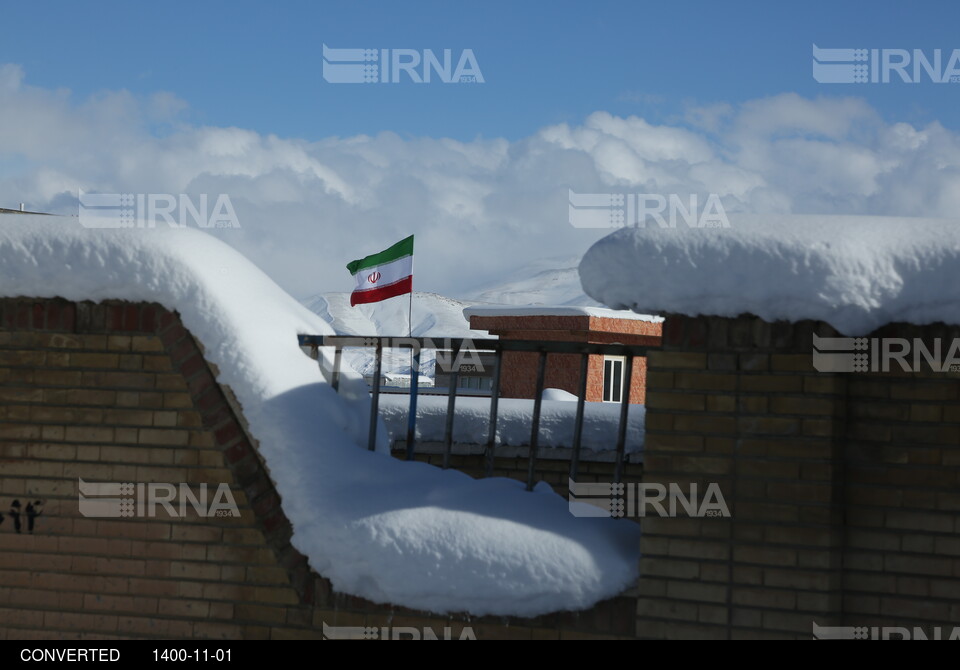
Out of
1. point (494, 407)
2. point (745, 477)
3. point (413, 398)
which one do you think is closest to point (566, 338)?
point (413, 398)

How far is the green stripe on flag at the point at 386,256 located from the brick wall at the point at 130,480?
8.36 meters

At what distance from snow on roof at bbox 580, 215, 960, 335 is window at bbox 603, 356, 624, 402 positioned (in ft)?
55.2

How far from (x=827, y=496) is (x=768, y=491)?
22 centimetres

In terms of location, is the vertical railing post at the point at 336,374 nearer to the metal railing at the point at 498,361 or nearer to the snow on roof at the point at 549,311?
the metal railing at the point at 498,361

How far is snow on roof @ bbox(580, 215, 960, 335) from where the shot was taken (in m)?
3.71

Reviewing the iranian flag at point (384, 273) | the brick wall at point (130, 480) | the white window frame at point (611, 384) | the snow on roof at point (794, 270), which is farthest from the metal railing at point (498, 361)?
the white window frame at point (611, 384)

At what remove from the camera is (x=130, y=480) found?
183 inches

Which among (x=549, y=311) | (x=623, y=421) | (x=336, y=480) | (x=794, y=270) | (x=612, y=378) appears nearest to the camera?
(x=794, y=270)

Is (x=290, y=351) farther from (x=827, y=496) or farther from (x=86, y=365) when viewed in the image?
(x=827, y=496)

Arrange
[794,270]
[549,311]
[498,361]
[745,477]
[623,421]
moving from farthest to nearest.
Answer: [549,311], [623,421], [498,361], [745,477], [794,270]

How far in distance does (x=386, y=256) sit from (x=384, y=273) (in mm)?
266

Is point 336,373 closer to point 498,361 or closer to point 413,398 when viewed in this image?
point 413,398

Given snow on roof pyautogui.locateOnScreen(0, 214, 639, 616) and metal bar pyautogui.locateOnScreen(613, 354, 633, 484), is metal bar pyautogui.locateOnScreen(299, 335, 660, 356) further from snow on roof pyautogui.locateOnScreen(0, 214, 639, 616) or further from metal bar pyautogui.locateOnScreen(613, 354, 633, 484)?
snow on roof pyautogui.locateOnScreen(0, 214, 639, 616)
